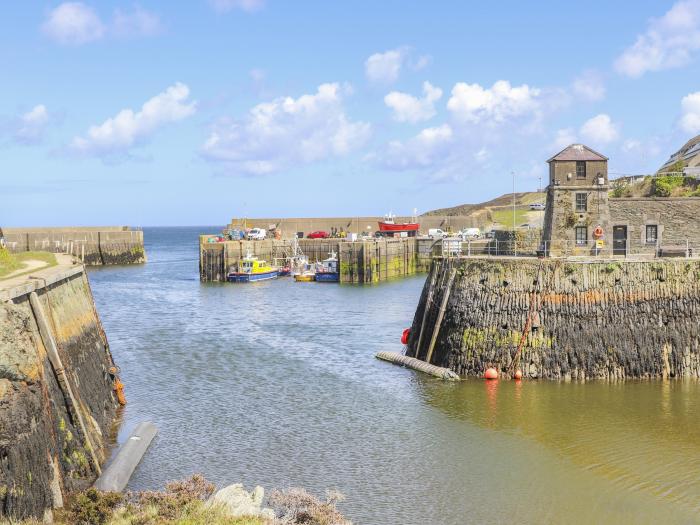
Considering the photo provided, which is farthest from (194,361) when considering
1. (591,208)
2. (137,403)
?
(591,208)

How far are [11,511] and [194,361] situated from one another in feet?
79.8

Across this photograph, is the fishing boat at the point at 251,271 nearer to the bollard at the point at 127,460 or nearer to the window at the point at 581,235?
the window at the point at 581,235

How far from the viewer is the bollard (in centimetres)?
2098

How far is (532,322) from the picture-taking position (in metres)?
31.6

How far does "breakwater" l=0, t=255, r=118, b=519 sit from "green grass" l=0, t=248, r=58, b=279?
2.02m

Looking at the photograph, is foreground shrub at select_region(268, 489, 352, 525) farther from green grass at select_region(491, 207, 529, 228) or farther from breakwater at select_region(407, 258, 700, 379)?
green grass at select_region(491, 207, 529, 228)

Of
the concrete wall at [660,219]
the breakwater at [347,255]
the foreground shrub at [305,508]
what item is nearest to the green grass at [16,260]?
the foreground shrub at [305,508]

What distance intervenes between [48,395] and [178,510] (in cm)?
479

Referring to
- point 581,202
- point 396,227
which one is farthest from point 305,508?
point 396,227

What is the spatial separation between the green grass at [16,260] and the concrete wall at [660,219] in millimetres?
26408

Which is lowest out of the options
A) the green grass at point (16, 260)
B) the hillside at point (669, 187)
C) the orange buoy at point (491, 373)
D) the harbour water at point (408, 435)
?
the harbour water at point (408, 435)

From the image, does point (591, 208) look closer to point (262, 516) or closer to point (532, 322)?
point (532, 322)

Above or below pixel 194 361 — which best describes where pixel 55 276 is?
above

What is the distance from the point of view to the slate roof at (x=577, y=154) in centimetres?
3766
